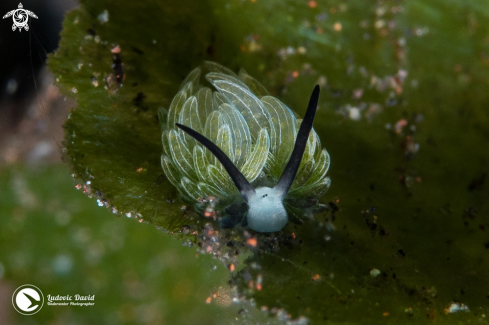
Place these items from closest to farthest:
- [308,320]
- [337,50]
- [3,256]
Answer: [308,320] → [3,256] → [337,50]

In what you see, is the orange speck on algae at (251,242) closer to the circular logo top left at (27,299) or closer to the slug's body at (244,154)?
→ the slug's body at (244,154)

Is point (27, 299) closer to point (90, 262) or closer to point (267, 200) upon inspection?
point (90, 262)

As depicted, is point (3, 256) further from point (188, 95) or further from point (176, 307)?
point (188, 95)

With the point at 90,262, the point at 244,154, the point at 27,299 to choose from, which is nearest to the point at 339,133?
the point at 244,154

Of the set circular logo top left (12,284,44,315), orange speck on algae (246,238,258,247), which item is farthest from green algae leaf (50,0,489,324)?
circular logo top left (12,284,44,315)

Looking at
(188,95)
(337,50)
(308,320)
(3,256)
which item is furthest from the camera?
(337,50)

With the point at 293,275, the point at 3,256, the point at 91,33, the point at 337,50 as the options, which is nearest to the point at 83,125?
the point at 91,33

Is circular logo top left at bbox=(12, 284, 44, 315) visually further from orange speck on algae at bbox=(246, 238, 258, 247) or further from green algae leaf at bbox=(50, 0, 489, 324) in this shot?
orange speck on algae at bbox=(246, 238, 258, 247)
